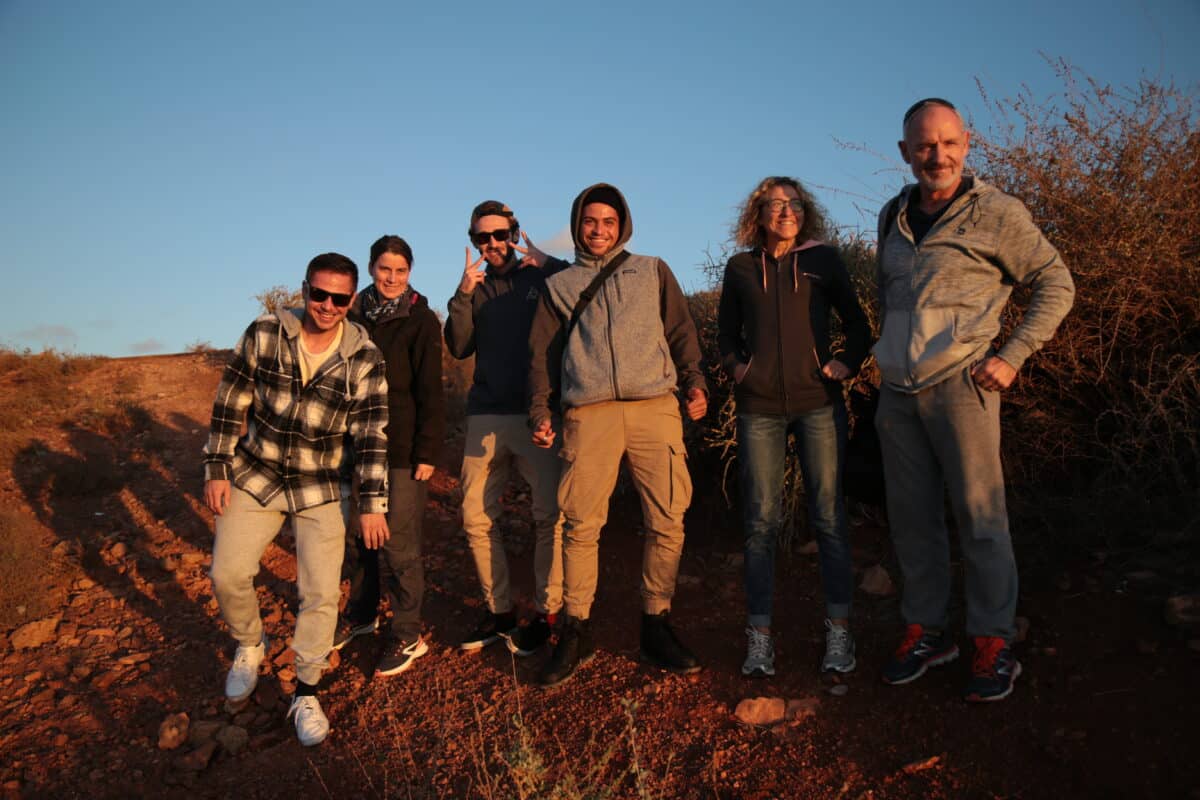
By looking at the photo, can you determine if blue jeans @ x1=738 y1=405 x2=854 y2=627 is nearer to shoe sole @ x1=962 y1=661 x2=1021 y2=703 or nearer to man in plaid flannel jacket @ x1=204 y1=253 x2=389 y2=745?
shoe sole @ x1=962 y1=661 x2=1021 y2=703

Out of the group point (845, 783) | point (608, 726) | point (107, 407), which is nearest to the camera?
A: point (845, 783)

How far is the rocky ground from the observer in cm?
273

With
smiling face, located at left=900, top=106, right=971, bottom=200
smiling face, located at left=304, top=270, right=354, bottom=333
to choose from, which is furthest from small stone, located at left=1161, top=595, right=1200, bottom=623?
smiling face, located at left=304, top=270, right=354, bottom=333

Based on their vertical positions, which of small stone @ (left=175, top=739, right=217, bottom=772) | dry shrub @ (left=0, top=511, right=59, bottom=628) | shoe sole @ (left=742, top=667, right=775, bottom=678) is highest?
dry shrub @ (left=0, top=511, right=59, bottom=628)

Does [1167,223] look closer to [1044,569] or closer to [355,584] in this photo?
[1044,569]

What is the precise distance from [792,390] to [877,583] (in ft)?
5.11

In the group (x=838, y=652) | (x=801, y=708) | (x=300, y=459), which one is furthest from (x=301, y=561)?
(x=838, y=652)

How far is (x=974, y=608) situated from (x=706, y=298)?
308 centimetres

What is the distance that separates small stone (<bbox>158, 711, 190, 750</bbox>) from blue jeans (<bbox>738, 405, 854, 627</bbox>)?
104 inches

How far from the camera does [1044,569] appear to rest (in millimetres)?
3762

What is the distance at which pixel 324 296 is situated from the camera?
134 inches

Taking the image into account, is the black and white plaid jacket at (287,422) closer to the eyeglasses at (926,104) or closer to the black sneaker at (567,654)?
the black sneaker at (567,654)

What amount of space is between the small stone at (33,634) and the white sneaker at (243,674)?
166 centimetres

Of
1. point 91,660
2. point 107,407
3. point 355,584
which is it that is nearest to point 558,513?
point 355,584
